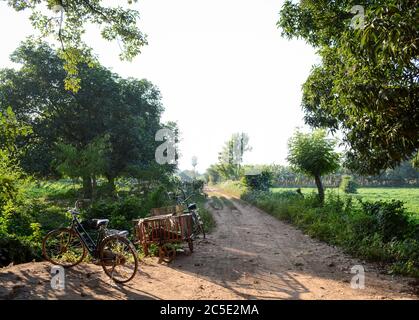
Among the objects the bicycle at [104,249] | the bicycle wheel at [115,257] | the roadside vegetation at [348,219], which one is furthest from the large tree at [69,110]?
the bicycle wheel at [115,257]

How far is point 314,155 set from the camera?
51.1 feet

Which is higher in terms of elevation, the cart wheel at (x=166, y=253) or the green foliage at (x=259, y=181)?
the green foliage at (x=259, y=181)

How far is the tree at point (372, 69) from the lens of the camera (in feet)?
14.7

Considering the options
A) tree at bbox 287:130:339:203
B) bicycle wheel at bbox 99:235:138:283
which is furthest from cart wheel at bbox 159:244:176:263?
tree at bbox 287:130:339:203

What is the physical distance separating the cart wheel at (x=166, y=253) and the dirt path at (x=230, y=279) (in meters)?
0.17

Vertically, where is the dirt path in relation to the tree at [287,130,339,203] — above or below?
below

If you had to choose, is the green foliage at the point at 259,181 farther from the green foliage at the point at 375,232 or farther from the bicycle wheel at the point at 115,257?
the bicycle wheel at the point at 115,257

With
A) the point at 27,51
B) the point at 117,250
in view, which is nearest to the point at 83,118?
the point at 27,51

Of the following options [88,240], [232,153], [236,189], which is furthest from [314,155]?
[232,153]

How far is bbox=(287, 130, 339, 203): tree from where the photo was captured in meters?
15.5

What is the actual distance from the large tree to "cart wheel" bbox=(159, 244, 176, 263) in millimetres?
15456

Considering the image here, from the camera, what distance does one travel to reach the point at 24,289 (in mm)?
5133

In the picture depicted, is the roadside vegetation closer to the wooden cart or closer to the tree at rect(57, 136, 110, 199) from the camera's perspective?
the wooden cart

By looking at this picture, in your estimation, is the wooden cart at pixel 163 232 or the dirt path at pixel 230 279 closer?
the dirt path at pixel 230 279
